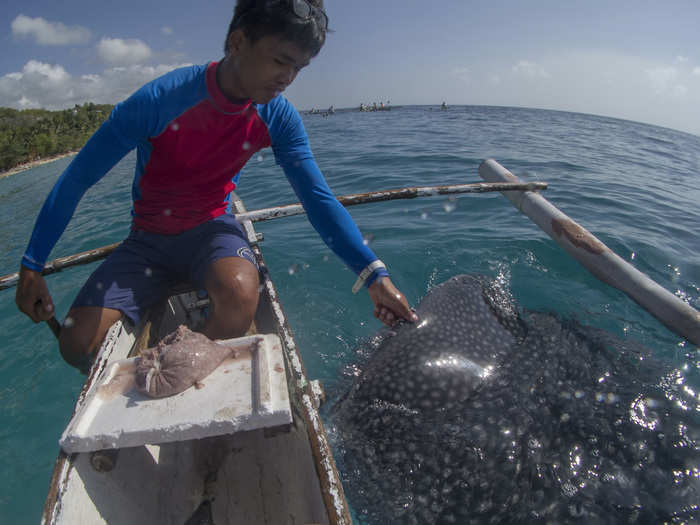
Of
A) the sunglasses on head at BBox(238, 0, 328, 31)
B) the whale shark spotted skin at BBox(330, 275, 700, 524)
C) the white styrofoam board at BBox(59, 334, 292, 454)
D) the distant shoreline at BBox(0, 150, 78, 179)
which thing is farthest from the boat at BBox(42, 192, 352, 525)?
the distant shoreline at BBox(0, 150, 78, 179)

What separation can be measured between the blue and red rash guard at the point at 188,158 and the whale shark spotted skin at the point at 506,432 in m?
0.75

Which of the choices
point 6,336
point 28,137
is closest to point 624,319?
point 6,336

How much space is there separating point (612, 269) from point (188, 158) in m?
3.81

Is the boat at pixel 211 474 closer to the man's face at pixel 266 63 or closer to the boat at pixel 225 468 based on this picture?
the boat at pixel 225 468

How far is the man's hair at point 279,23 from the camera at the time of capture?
1771 mm

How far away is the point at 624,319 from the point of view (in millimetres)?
3887

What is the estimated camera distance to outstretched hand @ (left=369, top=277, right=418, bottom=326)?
96.7 inches

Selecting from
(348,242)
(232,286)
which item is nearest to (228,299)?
(232,286)

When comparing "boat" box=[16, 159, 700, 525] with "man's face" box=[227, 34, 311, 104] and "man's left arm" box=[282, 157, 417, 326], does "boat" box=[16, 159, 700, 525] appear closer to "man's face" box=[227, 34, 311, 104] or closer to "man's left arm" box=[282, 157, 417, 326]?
"man's left arm" box=[282, 157, 417, 326]

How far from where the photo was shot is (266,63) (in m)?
1.90

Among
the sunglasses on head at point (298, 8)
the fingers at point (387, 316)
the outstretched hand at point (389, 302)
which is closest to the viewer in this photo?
the sunglasses on head at point (298, 8)

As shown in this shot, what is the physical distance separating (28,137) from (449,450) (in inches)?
1641

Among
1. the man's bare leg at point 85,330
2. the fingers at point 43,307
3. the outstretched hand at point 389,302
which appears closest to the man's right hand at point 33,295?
the fingers at point 43,307

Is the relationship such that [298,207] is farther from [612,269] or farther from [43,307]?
[612,269]
